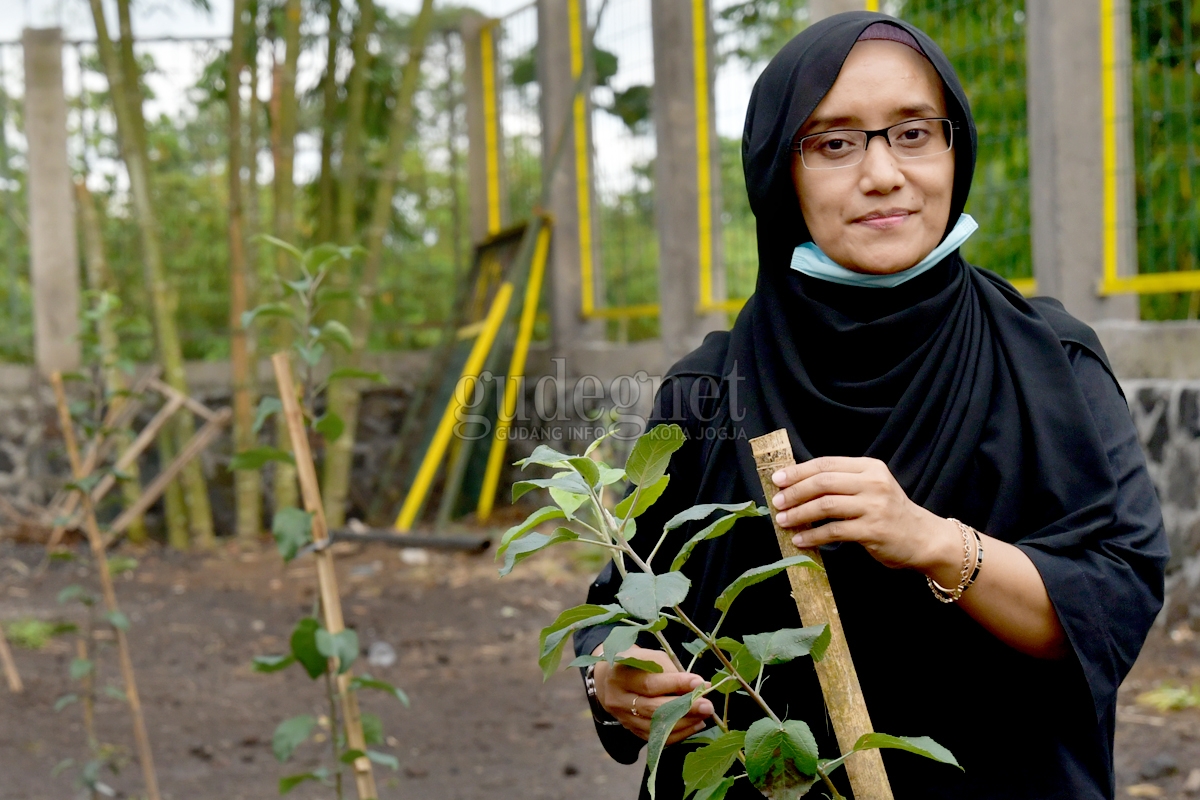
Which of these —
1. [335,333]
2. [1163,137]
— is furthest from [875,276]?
[1163,137]

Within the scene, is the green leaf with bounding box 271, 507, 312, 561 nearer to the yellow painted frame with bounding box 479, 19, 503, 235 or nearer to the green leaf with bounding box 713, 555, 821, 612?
the green leaf with bounding box 713, 555, 821, 612

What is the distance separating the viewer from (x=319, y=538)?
2.05 meters

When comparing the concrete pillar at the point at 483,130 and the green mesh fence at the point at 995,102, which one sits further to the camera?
the concrete pillar at the point at 483,130

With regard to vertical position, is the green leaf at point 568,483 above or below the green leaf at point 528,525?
above

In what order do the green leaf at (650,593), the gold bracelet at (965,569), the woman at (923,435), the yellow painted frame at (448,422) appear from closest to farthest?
1. the green leaf at (650,593)
2. the gold bracelet at (965,569)
3. the woman at (923,435)
4. the yellow painted frame at (448,422)

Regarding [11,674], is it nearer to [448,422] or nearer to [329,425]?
[329,425]

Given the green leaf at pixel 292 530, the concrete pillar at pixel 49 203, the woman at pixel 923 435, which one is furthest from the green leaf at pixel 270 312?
the concrete pillar at pixel 49 203

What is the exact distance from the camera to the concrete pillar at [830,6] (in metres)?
3.40

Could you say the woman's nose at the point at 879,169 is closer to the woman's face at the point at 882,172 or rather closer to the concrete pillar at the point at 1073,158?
the woman's face at the point at 882,172

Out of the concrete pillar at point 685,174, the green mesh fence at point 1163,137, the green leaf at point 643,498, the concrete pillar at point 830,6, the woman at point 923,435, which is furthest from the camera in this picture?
the concrete pillar at point 685,174

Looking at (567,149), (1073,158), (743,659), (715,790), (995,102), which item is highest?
(567,149)

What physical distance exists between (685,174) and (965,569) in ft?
16.1

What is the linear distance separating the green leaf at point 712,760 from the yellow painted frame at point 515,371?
6.09 m

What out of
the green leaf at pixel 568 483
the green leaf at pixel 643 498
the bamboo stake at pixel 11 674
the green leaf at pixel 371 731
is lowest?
the bamboo stake at pixel 11 674
